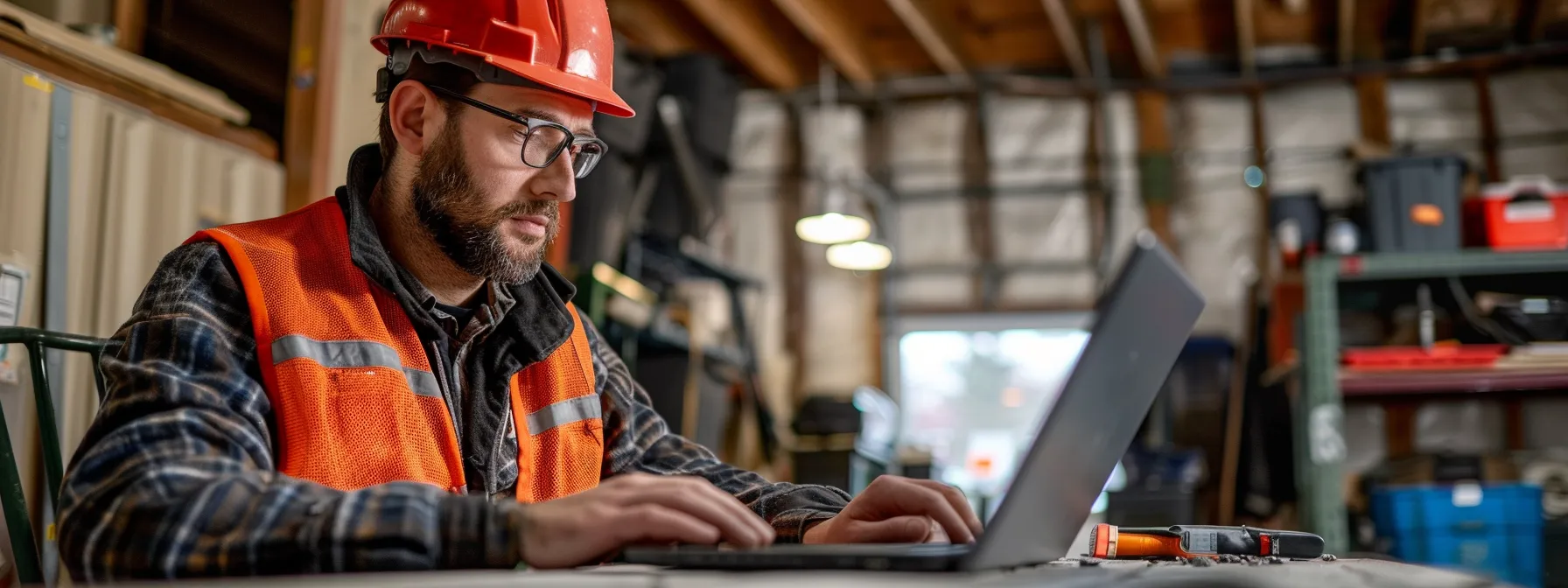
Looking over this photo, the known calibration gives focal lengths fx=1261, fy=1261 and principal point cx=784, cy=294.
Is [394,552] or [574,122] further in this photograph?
[574,122]

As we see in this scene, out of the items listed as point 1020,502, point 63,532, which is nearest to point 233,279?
point 63,532

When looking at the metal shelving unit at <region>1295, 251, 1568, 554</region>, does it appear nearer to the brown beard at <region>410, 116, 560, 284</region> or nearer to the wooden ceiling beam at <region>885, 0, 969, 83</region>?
the wooden ceiling beam at <region>885, 0, 969, 83</region>

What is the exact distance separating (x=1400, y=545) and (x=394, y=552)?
16.6 feet

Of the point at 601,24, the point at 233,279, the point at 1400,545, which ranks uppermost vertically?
the point at 601,24

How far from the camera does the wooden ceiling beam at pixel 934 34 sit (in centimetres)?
745

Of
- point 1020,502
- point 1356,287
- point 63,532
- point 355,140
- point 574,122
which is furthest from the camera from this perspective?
point 1356,287

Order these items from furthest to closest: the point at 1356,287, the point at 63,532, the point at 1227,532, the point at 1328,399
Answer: the point at 1356,287, the point at 1328,399, the point at 1227,532, the point at 63,532

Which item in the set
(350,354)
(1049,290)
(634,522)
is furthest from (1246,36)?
(634,522)

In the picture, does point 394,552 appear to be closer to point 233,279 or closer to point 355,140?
point 233,279

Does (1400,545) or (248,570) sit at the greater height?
(248,570)

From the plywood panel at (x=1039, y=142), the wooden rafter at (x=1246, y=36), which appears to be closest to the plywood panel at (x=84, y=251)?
the wooden rafter at (x=1246, y=36)

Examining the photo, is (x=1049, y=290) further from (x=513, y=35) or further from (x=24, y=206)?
(x=513, y=35)

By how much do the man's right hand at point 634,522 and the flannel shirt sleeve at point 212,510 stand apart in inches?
1.3

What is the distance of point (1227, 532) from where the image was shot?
1.30 m
